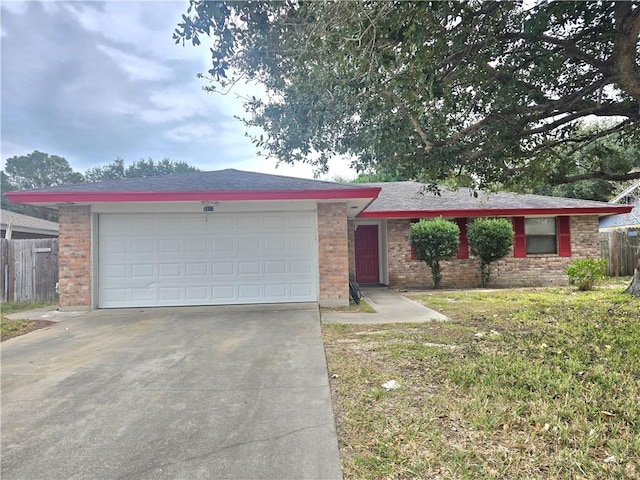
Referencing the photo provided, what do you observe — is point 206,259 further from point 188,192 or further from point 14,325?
point 14,325

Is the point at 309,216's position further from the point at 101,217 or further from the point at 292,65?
the point at 101,217

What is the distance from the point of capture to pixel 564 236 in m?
12.5

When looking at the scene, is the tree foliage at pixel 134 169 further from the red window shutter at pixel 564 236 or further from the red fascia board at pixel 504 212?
the red window shutter at pixel 564 236

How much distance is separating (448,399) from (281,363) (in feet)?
6.58

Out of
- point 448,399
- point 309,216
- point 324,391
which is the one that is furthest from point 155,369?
point 309,216

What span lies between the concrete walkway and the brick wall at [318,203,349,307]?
30.4 inches

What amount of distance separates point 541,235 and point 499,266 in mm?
1920

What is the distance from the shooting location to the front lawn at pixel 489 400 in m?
2.32

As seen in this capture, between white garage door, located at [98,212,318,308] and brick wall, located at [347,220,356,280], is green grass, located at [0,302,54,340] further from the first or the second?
brick wall, located at [347,220,356,280]

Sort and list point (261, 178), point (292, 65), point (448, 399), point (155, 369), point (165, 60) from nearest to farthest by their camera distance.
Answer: point (448, 399) → point (155, 369) → point (292, 65) → point (165, 60) → point (261, 178)

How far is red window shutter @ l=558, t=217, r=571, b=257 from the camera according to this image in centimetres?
1245

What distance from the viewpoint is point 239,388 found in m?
3.68

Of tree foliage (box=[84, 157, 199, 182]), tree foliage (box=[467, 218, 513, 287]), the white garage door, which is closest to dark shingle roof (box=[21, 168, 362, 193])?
the white garage door

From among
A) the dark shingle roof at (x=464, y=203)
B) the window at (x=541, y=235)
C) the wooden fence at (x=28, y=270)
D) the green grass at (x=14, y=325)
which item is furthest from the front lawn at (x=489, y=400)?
the wooden fence at (x=28, y=270)
